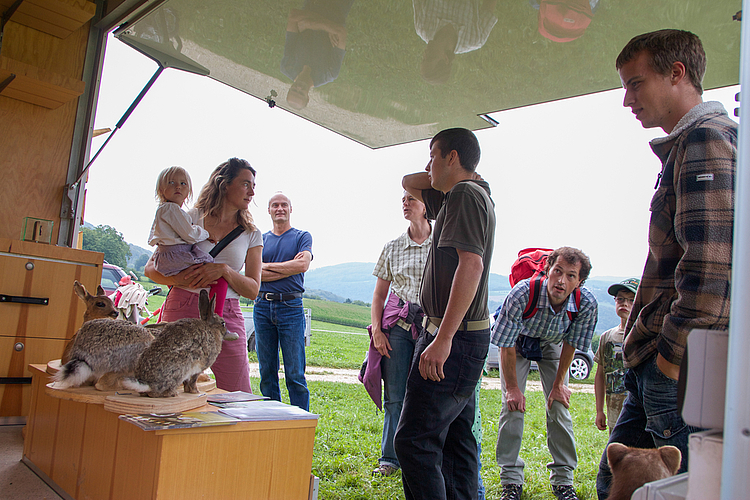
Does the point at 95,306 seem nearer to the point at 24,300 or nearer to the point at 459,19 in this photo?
the point at 24,300

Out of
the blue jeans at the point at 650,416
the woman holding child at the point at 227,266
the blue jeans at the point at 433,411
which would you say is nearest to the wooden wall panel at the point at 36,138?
the woman holding child at the point at 227,266

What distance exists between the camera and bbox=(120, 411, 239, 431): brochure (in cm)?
103

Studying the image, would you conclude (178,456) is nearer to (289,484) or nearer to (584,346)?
(289,484)

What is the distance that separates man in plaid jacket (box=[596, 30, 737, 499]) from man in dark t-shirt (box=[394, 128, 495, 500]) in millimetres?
534

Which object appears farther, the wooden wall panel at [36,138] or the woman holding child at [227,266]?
the wooden wall panel at [36,138]

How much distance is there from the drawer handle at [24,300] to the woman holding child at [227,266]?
0.76 metres

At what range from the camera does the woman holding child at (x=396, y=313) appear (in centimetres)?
310

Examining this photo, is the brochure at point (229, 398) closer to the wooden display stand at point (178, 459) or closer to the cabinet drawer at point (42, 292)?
the wooden display stand at point (178, 459)

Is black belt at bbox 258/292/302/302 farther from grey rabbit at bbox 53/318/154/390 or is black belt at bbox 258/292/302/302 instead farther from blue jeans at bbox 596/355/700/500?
blue jeans at bbox 596/355/700/500

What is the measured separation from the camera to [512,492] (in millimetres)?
2865

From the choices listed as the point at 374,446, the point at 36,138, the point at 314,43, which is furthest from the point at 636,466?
the point at 36,138

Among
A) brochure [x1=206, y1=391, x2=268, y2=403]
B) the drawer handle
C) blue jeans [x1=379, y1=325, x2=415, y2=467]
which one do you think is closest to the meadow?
blue jeans [x1=379, y1=325, x2=415, y2=467]

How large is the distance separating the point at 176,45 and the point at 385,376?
2562 millimetres

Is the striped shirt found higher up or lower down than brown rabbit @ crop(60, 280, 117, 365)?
higher up
